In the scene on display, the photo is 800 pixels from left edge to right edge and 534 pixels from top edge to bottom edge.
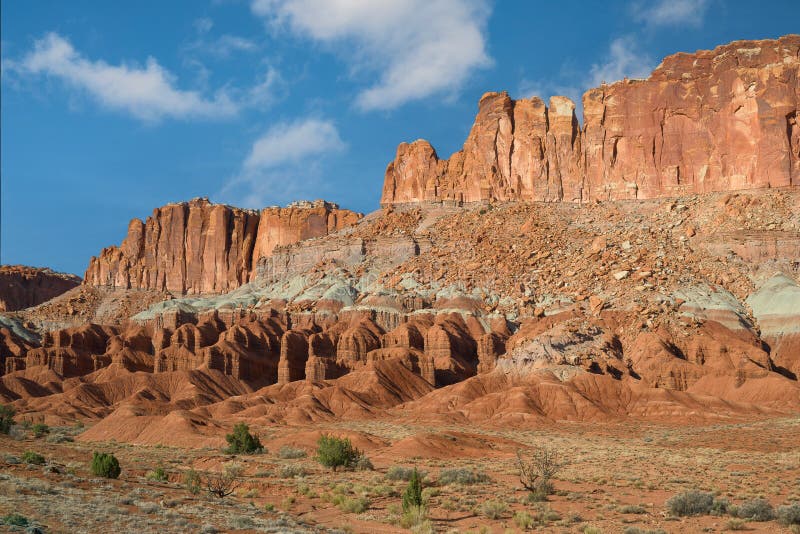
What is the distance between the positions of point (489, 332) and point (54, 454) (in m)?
68.9

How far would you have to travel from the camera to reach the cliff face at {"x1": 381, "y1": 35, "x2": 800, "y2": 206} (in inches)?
5187

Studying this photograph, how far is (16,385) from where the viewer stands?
115375mm

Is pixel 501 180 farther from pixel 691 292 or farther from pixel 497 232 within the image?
pixel 691 292

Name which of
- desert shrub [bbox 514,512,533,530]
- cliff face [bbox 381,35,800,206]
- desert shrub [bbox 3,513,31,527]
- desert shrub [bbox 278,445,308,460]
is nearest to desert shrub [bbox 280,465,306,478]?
desert shrub [bbox 278,445,308,460]

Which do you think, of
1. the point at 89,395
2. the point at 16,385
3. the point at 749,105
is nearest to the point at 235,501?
the point at 89,395

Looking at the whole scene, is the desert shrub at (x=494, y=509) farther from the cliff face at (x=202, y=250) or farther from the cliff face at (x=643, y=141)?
the cliff face at (x=202, y=250)

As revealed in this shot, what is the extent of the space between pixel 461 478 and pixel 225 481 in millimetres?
10654

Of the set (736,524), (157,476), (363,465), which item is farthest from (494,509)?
(363,465)

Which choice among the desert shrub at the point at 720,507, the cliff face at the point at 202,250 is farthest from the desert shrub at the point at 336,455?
the cliff face at the point at 202,250

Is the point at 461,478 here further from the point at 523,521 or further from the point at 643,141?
the point at 643,141

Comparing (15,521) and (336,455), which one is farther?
(336,455)

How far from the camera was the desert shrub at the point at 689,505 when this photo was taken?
35500 mm

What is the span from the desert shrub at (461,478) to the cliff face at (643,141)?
316ft

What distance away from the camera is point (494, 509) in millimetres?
35125
